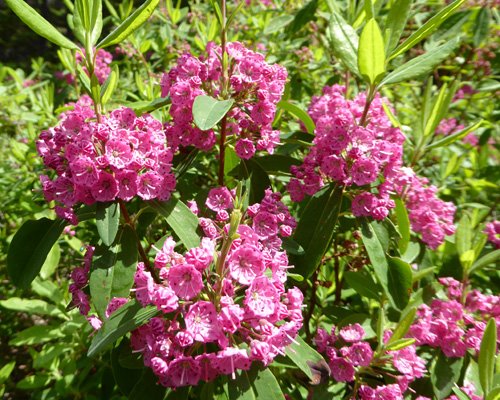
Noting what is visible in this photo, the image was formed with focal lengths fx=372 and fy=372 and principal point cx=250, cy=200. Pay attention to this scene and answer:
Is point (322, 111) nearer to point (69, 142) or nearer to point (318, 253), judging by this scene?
point (318, 253)

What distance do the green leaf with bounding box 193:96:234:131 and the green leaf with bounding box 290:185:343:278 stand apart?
55 cm

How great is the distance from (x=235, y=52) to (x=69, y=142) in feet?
2.29

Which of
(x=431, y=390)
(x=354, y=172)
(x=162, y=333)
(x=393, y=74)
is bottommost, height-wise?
(x=431, y=390)

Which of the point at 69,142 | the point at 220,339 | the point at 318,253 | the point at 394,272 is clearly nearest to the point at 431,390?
the point at 394,272

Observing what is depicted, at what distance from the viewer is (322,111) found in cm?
180

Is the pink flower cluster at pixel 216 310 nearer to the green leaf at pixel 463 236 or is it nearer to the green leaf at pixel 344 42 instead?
the green leaf at pixel 344 42

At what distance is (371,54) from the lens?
1.36m

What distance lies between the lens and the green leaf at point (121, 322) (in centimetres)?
104

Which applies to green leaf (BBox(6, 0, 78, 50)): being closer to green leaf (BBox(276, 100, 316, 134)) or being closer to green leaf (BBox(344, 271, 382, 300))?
green leaf (BBox(276, 100, 316, 134))

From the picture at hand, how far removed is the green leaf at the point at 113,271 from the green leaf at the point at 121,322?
0.04 m

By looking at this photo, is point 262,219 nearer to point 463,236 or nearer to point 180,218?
point 180,218

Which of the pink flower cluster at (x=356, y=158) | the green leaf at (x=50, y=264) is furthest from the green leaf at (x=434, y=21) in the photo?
the green leaf at (x=50, y=264)

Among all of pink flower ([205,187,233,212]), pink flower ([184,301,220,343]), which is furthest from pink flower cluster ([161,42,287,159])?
pink flower ([184,301,220,343])

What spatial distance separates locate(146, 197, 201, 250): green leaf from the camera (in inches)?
48.2
